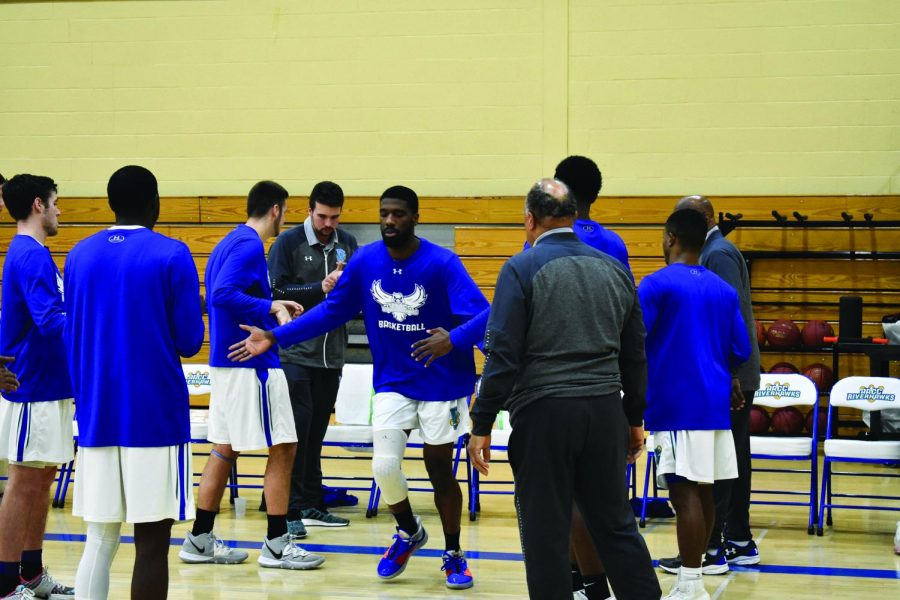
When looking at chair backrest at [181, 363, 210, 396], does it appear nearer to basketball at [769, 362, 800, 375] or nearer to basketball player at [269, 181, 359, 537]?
basketball player at [269, 181, 359, 537]

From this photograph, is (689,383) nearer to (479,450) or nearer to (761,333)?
(479,450)

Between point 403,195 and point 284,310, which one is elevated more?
point 403,195

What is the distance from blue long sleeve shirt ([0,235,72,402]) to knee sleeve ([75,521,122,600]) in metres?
1.02

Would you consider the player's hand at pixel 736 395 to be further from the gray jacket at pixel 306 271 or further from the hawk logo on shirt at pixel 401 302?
the gray jacket at pixel 306 271

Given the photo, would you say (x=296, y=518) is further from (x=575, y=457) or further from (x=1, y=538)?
(x=575, y=457)

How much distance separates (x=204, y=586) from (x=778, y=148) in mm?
6898

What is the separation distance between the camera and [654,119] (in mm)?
9898

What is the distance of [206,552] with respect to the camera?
5.45 m

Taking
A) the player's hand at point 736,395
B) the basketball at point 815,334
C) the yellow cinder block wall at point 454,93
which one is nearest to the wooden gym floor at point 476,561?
the player's hand at point 736,395

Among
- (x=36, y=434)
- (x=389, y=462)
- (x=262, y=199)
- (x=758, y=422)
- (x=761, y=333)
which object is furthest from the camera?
(x=761, y=333)

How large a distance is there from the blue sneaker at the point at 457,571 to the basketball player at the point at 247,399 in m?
0.73

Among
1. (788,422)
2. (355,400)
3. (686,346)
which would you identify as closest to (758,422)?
(788,422)

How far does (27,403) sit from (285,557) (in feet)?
5.11

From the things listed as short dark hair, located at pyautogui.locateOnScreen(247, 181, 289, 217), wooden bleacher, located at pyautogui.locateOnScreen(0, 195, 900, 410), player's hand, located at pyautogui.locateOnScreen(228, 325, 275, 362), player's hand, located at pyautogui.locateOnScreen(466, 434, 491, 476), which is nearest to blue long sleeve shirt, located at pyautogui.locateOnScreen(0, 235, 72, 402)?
player's hand, located at pyautogui.locateOnScreen(228, 325, 275, 362)
